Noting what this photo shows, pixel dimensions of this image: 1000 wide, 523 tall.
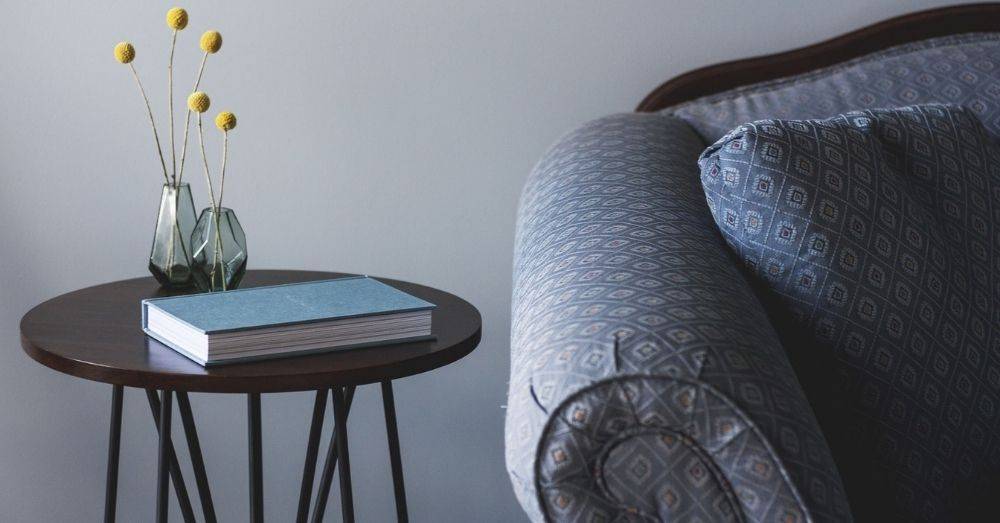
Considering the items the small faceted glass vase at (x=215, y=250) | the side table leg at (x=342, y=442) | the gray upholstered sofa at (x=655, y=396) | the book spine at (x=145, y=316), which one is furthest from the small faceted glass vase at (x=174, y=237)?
the gray upholstered sofa at (x=655, y=396)

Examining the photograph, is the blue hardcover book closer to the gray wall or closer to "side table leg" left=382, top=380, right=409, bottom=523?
"side table leg" left=382, top=380, right=409, bottom=523

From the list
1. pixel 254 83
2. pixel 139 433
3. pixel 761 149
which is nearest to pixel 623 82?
pixel 254 83

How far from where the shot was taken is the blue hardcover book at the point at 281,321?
0.96m

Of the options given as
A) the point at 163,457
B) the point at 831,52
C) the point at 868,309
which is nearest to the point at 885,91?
the point at 831,52

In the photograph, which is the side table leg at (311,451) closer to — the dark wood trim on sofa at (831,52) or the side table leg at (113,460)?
the side table leg at (113,460)

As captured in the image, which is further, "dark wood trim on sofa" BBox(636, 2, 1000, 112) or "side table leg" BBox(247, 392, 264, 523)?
"dark wood trim on sofa" BBox(636, 2, 1000, 112)

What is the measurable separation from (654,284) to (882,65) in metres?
0.84

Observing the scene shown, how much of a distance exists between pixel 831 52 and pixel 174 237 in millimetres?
1010

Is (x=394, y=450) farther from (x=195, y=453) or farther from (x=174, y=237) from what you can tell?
(x=174, y=237)

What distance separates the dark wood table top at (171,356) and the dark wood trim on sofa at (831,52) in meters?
0.56

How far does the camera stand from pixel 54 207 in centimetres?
152

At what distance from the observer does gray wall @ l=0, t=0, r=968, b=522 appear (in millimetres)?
1503

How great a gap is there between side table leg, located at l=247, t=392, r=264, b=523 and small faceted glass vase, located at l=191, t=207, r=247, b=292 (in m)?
0.15

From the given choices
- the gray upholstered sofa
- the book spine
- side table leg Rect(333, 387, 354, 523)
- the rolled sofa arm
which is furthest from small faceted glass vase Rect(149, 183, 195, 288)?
the rolled sofa arm
